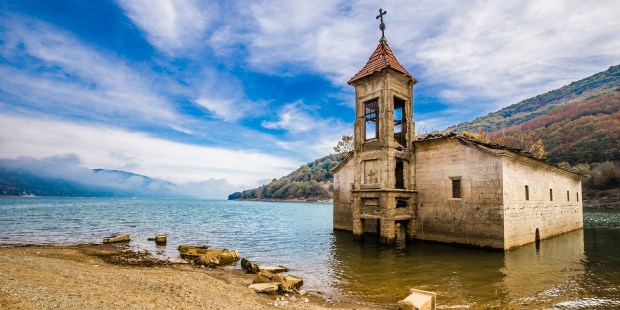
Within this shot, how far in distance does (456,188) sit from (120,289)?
1944 centimetres

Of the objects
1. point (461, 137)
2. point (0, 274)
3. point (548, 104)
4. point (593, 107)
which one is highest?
point (548, 104)

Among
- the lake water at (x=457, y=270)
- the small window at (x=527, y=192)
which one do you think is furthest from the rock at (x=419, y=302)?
the small window at (x=527, y=192)

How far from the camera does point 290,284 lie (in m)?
11.4

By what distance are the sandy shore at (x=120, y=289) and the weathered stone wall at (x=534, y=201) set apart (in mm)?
14137

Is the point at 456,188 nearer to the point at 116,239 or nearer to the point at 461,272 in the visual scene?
the point at 461,272

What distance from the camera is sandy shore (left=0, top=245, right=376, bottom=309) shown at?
8.03 metres

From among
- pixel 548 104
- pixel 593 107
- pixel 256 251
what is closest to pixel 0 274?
pixel 256 251

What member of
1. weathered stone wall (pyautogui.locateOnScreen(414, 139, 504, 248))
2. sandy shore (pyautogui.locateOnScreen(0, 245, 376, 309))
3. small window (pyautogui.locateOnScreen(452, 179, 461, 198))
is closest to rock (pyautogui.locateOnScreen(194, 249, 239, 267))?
sandy shore (pyautogui.locateOnScreen(0, 245, 376, 309))

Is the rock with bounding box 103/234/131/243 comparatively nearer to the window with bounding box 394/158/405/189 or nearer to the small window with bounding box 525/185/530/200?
the window with bounding box 394/158/405/189

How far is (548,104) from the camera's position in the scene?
629 feet

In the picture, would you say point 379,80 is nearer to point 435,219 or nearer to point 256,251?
point 435,219

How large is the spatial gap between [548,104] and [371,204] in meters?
224

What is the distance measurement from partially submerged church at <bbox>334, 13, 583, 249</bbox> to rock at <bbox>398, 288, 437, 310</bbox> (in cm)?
1212

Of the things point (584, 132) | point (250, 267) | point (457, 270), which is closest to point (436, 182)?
point (457, 270)
